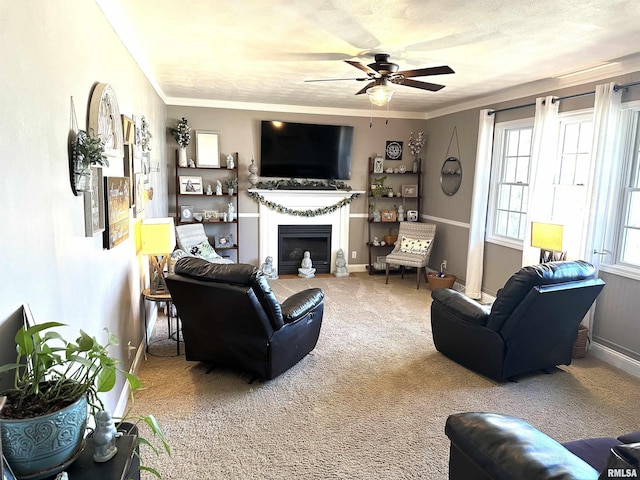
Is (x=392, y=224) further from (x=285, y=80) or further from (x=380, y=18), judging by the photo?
(x=380, y=18)

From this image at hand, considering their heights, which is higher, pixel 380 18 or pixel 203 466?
pixel 380 18

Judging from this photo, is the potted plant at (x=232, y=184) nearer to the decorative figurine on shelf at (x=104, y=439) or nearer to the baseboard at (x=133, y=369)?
the baseboard at (x=133, y=369)

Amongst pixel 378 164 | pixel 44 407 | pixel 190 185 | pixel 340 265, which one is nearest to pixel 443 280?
pixel 340 265

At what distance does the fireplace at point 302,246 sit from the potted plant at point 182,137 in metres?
1.70

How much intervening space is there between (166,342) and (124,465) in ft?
9.81

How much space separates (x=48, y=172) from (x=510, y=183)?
4.99m

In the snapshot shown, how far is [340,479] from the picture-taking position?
2238mm

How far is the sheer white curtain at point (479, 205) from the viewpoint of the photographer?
5367 millimetres

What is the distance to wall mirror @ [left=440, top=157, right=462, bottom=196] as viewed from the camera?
6.10 m

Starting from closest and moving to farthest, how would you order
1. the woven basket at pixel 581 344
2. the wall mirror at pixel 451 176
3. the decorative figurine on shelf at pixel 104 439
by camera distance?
the decorative figurine on shelf at pixel 104 439, the woven basket at pixel 581 344, the wall mirror at pixel 451 176

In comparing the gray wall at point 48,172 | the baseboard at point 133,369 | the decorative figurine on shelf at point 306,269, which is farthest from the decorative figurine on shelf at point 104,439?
the decorative figurine on shelf at point 306,269

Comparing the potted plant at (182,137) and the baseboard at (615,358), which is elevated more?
the potted plant at (182,137)

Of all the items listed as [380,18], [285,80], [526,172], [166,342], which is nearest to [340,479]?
[166,342]
